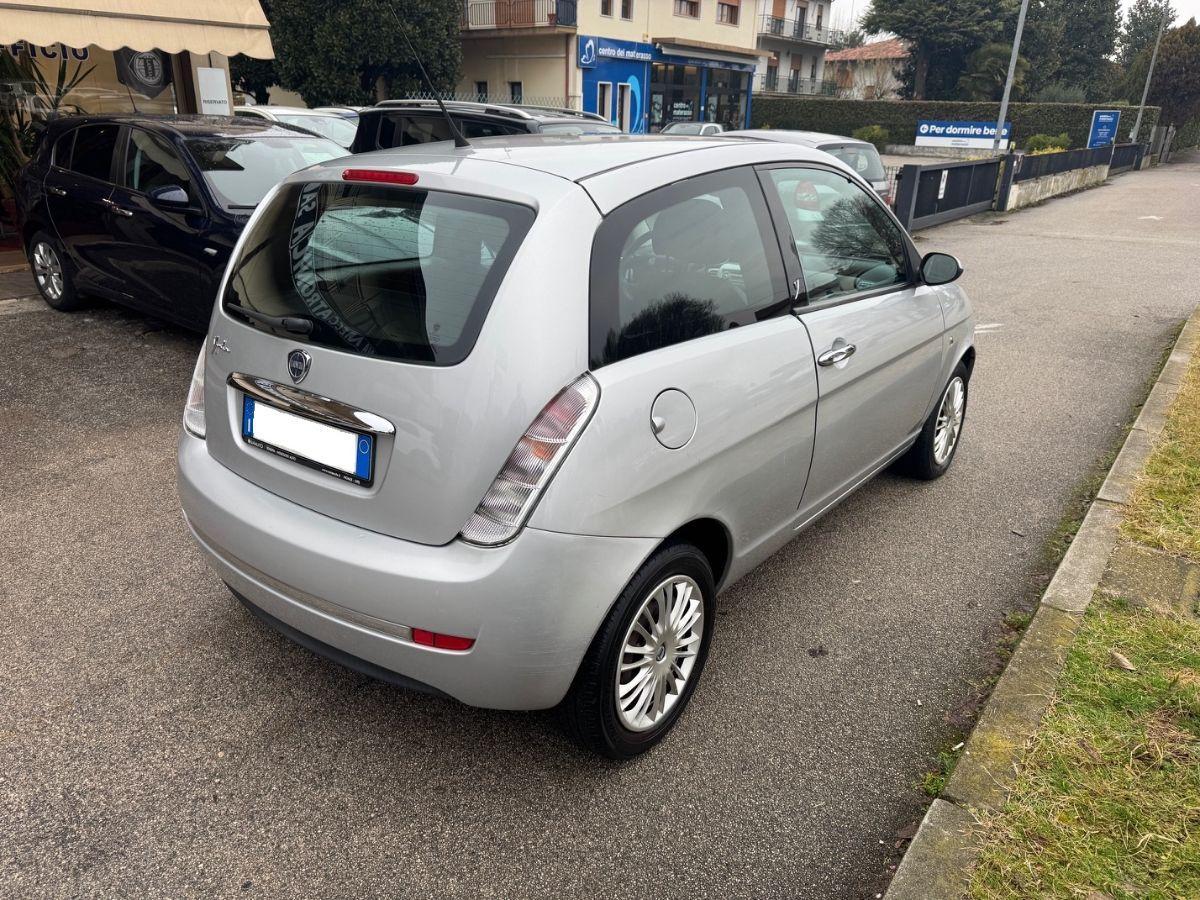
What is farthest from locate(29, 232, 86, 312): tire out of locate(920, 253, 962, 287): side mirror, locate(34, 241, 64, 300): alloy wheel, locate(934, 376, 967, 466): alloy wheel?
locate(934, 376, 967, 466): alloy wheel

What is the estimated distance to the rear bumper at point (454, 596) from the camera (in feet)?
7.02

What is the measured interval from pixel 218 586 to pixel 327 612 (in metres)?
1.40

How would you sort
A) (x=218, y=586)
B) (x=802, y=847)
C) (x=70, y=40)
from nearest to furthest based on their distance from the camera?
1. (x=802, y=847)
2. (x=218, y=586)
3. (x=70, y=40)

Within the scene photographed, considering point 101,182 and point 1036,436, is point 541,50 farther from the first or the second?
point 1036,436

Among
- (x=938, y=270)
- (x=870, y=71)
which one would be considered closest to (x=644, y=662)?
(x=938, y=270)

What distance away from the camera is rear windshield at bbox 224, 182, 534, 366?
2.26 m

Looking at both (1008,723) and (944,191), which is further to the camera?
(944,191)

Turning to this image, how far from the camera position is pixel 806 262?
318 cm

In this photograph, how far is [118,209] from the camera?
6344mm

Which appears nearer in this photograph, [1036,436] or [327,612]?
[327,612]

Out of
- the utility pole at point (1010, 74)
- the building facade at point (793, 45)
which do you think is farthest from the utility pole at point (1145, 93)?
the building facade at point (793, 45)

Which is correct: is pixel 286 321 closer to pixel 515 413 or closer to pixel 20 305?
pixel 515 413

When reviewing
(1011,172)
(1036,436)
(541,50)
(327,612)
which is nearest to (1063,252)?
(1011,172)

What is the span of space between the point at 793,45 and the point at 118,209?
192ft
